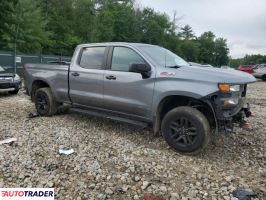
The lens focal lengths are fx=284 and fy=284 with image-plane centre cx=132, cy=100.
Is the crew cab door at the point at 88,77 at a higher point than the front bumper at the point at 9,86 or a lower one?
higher

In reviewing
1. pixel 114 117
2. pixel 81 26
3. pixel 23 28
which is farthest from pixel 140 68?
pixel 81 26

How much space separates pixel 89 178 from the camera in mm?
3863

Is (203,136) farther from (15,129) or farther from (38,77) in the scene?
(38,77)

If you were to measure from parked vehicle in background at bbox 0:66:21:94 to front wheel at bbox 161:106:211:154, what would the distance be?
7.50 meters

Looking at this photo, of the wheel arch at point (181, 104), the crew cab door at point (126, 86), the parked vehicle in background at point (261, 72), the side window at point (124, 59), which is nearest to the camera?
the wheel arch at point (181, 104)

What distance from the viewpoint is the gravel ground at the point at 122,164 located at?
362 cm

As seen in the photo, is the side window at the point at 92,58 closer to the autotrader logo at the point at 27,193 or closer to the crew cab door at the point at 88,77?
the crew cab door at the point at 88,77

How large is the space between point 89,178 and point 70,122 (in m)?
2.82

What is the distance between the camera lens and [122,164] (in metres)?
4.31

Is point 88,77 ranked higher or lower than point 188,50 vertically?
lower

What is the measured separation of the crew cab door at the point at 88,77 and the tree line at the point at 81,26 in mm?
23397

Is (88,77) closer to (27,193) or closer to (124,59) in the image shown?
(124,59)

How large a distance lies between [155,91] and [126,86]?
2.08 feet

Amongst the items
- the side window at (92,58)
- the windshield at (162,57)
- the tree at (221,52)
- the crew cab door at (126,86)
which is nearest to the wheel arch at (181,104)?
the crew cab door at (126,86)
